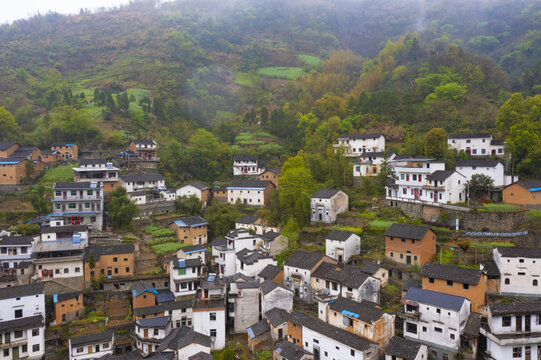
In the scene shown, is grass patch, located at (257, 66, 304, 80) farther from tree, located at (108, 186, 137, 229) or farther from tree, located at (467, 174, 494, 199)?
tree, located at (467, 174, 494, 199)

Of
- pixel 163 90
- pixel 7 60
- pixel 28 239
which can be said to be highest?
pixel 7 60

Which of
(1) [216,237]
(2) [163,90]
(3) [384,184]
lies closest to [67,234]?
(1) [216,237]

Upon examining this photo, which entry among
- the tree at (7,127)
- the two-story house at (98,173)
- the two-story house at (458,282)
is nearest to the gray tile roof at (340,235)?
the two-story house at (458,282)

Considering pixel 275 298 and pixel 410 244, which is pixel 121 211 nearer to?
pixel 275 298

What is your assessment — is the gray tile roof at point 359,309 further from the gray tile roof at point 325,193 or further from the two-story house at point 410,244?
the gray tile roof at point 325,193

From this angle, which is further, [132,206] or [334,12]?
[334,12]

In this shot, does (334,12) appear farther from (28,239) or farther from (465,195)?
(28,239)
